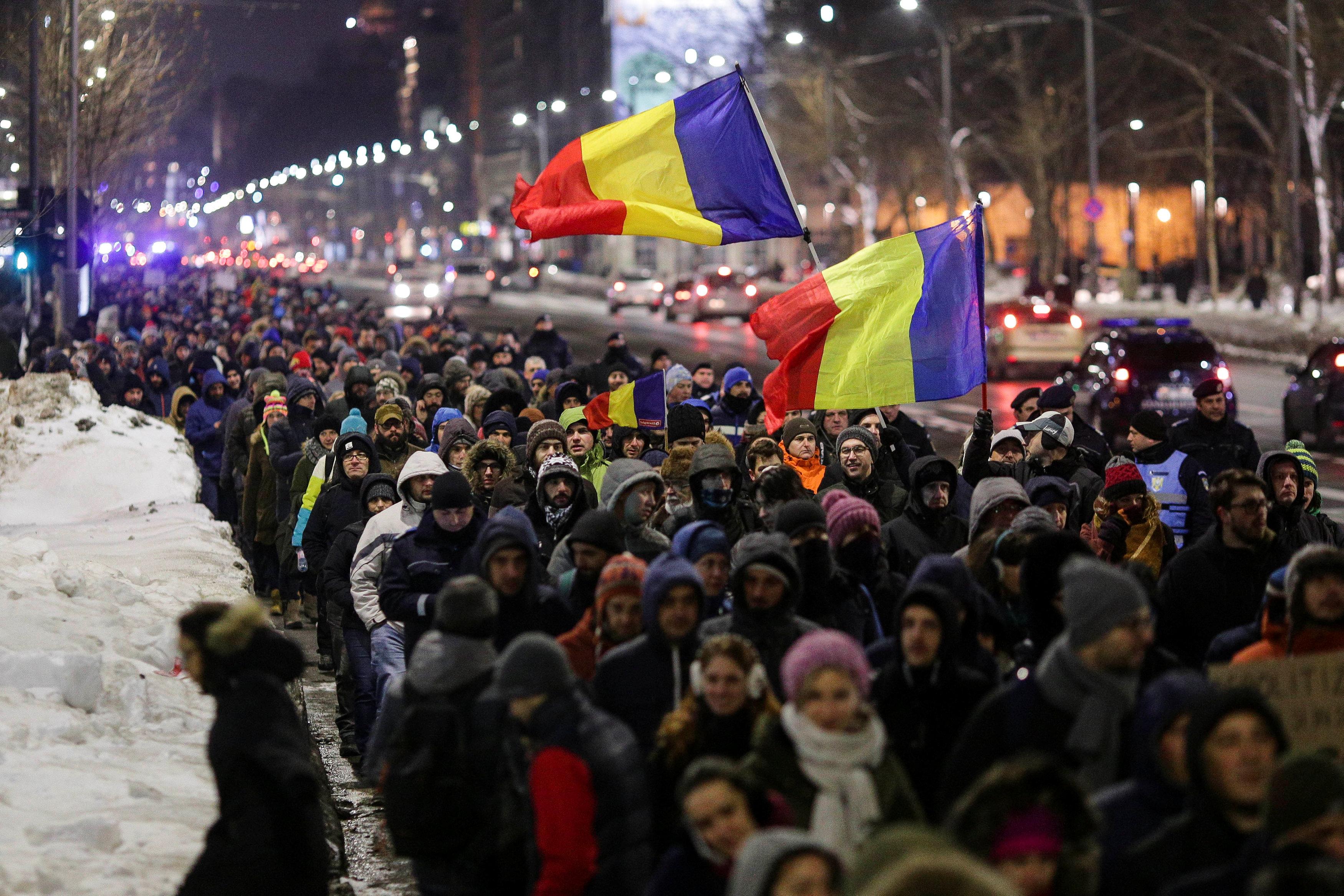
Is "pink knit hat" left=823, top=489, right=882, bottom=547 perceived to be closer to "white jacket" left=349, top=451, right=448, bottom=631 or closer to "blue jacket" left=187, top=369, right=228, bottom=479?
"white jacket" left=349, top=451, right=448, bottom=631

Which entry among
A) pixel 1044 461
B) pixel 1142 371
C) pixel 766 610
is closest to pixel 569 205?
pixel 1044 461

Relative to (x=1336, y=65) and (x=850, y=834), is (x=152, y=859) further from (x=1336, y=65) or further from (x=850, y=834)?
(x=1336, y=65)

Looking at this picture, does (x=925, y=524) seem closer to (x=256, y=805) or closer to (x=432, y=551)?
(x=432, y=551)

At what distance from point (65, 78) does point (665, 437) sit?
31.9m

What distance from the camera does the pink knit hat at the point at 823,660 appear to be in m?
4.93

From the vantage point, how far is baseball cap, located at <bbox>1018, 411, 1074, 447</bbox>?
1068 centimetres

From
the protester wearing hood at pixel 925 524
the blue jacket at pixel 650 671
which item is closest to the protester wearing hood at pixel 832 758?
the blue jacket at pixel 650 671

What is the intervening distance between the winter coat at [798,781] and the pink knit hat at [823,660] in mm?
131

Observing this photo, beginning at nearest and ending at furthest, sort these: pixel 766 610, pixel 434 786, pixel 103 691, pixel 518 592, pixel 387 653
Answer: pixel 434 786 < pixel 766 610 < pixel 518 592 < pixel 387 653 < pixel 103 691

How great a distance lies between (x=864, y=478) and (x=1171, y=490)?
5.52ft

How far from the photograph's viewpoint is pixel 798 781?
16.0ft

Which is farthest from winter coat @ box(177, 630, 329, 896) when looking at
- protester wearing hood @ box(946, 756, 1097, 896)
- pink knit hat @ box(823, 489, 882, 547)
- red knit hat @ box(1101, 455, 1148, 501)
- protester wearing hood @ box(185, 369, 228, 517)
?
protester wearing hood @ box(185, 369, 228, 517)

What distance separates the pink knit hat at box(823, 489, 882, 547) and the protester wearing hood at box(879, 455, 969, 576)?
1032 mm

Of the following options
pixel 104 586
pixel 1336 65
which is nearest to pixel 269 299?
pixel 1336 65
